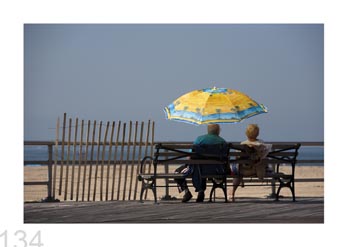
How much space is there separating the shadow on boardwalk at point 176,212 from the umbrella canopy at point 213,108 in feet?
4.13

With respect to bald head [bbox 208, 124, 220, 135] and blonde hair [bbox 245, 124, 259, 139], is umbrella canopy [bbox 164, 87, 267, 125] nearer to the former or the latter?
blonde hair [bbox 245, 124, 259, 139]

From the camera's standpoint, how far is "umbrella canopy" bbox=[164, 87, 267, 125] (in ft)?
40.8

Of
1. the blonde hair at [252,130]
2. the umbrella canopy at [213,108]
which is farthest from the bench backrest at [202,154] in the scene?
the umbrella canopy at [213,108]

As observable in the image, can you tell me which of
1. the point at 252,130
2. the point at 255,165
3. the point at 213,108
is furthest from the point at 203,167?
the point at 213,108

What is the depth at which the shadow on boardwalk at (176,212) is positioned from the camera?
31.9 feet

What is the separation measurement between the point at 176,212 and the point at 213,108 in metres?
2.50

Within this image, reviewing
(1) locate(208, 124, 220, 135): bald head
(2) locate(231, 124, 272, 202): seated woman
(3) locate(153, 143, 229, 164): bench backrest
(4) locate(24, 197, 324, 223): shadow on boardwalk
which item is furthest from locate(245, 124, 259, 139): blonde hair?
(4) locate(24, 197, 324, 223): shadow on boardwalk

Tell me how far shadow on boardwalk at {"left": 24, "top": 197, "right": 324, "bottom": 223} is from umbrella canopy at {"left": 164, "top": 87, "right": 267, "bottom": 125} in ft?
4.13

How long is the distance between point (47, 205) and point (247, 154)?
261 cm

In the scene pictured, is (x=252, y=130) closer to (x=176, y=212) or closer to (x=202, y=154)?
(x=202, y=154)

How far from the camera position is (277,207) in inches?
432

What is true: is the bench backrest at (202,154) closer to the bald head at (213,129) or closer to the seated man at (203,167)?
the seated man at (203,167)

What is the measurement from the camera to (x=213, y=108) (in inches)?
492
